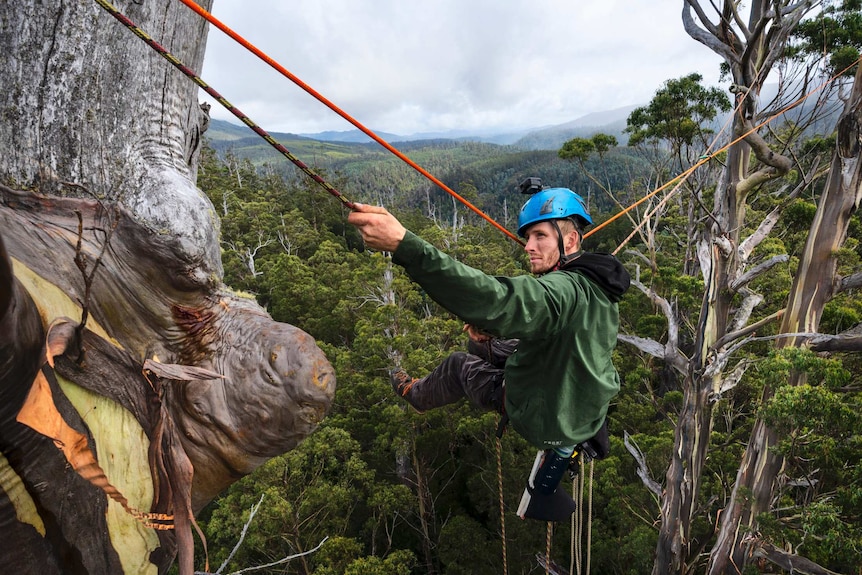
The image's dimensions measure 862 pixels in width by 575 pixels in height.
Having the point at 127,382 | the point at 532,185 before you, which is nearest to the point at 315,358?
the point at 127,382

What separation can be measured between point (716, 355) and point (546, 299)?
5.41 m

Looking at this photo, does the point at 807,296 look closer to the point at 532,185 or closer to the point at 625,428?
the point at 532,185

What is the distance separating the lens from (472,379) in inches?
126

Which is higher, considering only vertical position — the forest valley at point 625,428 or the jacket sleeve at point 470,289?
the jacket sleeve at point 470,289

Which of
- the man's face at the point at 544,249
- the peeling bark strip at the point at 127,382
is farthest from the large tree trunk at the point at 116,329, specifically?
the man's face at the point at 544,249

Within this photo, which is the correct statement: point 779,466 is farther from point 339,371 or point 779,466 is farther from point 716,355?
point 339,371

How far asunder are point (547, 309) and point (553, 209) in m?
0.86

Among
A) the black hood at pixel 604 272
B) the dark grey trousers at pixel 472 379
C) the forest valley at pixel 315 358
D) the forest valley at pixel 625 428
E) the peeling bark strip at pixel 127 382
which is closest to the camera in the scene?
the peeling bark strip at pixel 127 382

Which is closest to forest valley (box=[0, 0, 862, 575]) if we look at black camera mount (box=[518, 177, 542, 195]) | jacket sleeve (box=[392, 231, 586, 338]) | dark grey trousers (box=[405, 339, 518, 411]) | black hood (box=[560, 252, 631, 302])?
jacket sleeve (box=[392, 231, 586, 338])

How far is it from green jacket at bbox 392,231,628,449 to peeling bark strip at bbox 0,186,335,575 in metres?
0.52

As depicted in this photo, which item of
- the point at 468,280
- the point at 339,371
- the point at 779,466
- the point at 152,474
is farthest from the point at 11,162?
the point at 339,371

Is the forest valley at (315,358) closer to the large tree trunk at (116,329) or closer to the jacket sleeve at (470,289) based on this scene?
the large tree trunk at (116,329)

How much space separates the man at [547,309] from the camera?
123 cm

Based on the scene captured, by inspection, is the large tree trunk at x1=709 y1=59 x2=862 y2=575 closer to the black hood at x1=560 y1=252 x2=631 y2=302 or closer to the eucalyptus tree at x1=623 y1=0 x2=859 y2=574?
the eucalyptus tree at x1=623 y1=0 x2=859 y2=574
